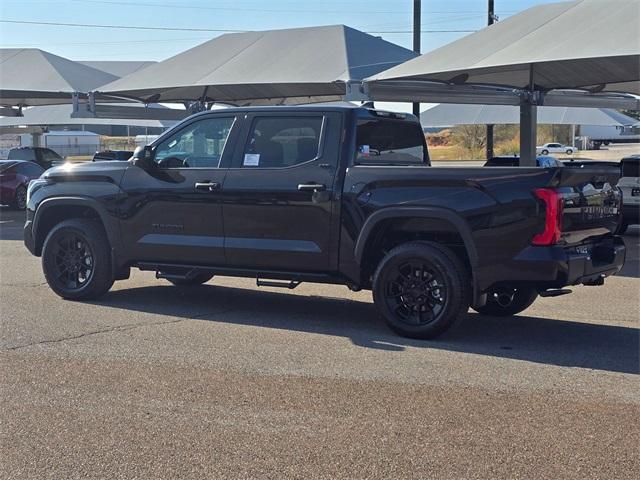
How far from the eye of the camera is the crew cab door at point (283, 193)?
27.1 feet

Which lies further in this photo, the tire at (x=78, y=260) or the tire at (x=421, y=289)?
the tire at (x=78, y=260)

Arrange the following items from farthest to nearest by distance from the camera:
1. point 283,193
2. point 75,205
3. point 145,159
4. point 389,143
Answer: point 75,205 < point 145,159 < point 389,143 < point 283,193

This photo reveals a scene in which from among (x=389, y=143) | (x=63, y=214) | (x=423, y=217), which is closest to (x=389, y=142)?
(x=389, y=143)

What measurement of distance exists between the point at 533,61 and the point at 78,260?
8.82m

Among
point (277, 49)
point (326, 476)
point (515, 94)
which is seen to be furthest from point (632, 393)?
point (277, 49)

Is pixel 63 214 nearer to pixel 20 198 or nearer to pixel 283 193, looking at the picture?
pixel 283 193

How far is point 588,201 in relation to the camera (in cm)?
765

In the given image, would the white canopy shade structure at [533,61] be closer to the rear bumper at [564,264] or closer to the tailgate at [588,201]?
the tailgate at [588,201]

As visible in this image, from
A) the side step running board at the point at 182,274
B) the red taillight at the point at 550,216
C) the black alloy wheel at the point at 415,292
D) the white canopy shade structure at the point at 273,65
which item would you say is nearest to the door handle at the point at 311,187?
the black alloy wheel at the point at 415,292

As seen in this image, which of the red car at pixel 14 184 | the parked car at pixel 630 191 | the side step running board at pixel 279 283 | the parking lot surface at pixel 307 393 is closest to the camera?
the parking lot surface at pixel 307 393

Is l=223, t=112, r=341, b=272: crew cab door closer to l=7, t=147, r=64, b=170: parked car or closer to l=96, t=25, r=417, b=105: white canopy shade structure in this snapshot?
l=96, t=25, r=417, b=105: white canopy shade structure

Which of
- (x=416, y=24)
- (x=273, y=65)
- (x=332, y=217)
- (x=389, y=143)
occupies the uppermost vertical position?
(x=416, y=24)

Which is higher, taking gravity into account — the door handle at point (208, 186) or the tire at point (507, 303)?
the door handle at point (208, 186)

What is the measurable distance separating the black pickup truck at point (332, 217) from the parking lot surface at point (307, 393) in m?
0.51
